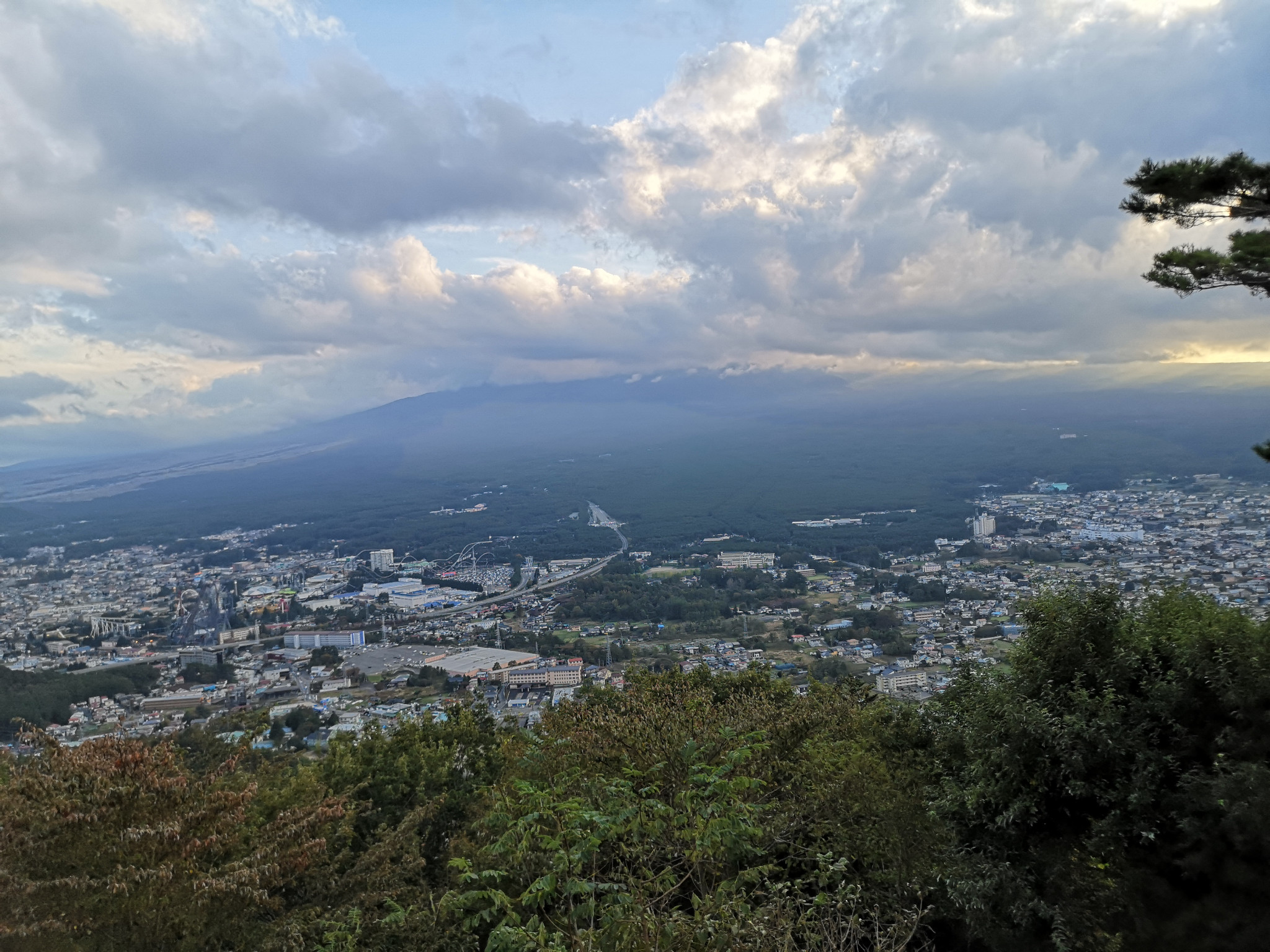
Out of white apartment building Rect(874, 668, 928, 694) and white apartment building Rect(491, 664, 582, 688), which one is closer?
white apartment building Rect(874, 668, 928, 694)

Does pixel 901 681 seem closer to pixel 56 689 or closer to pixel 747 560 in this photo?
pixel 56 689

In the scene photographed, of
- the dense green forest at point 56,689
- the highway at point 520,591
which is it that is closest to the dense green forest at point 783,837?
the dense green forest at point 56,689

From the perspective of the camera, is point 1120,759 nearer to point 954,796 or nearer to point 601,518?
point 954,796

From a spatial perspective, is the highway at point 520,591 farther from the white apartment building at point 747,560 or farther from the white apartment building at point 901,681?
the white apartment building at point 901,681

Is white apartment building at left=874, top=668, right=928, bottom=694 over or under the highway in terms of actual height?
over

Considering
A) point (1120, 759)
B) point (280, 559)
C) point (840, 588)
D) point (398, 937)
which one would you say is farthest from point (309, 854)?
point (280, 559)

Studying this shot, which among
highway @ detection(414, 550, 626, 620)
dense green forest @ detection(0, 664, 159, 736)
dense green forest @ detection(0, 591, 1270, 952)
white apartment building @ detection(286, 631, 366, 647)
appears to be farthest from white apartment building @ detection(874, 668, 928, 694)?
highway @ detection(414, 550, 626, 620)

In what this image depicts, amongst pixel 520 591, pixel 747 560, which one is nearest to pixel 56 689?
pixel 520 591

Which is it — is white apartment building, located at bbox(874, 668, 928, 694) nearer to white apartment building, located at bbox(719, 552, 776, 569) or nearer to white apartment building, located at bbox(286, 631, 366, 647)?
white apartment building, located at bbox(719, 552, 776, 569)

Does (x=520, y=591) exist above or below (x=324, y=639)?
below
